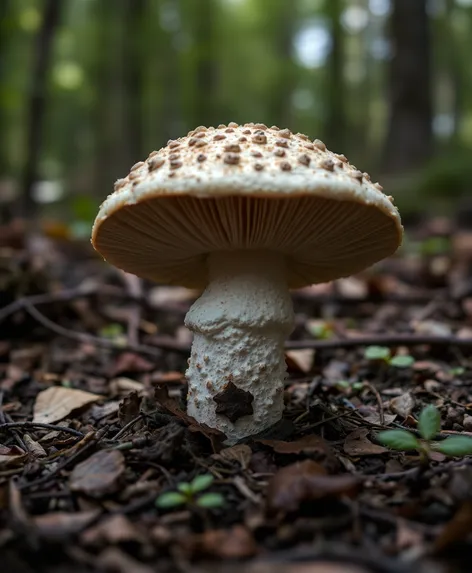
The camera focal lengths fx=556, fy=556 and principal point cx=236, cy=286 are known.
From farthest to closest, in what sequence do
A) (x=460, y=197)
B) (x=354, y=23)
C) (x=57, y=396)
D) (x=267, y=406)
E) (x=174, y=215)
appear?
1. (x=354, y=23)
2. (x=460, y=197)
3. (x=57, y=396)
4. (x=267, y=406)
5. (x=174, y=215)

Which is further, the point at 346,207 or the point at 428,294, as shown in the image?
the point at 428,294

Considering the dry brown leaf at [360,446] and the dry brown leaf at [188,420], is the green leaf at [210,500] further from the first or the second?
the dry brown leaf at [360,446]

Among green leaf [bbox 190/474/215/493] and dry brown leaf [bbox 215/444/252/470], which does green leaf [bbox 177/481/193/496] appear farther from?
dry brown leaf [bbox 215/444/252/470]

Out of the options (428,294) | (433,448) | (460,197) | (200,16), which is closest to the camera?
(433,448)

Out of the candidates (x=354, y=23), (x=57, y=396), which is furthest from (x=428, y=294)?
(x=354, y=23)

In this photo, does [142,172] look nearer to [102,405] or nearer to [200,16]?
[102,405]

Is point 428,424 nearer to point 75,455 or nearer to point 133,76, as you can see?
point 75,455

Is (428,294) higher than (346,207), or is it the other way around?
(346,207)
